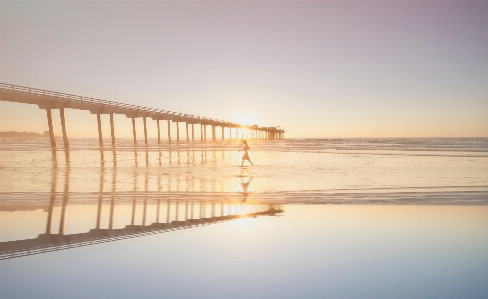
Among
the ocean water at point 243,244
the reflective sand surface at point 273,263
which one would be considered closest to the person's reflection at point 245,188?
the ocean water at point 243,244

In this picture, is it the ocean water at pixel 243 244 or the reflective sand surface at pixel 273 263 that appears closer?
the reflective sand surface at pixel 273 263

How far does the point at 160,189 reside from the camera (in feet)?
38.0

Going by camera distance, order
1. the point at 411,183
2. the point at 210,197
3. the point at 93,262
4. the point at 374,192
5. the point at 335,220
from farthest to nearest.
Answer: the point at 411,183 → the point at 374,192 → the point at 210,197 → the point at 335,220 → the point at 93,262

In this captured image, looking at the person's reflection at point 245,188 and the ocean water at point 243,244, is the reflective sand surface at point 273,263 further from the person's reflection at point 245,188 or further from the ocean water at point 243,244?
the person's reflection at point 245,188

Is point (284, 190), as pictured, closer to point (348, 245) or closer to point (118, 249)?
point (348, 245)

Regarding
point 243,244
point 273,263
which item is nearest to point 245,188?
point 243,244

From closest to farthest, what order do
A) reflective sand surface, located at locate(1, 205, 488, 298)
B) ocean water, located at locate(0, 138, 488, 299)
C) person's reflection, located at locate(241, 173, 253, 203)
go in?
1. reflective sand surface, located at locate(1, 205, 488, 298)
2. ocean water, located at locate(0, 138, 488, 299)
3. person's reflection, located at locate(241, 173, 253, 203)

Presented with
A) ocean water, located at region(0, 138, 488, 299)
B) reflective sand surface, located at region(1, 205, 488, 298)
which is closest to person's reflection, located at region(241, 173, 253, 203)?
ocean water, located at region(0, 138, 488, 299)

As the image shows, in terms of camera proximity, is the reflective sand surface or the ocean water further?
the ocean water

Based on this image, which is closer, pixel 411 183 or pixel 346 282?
pixel 346 282

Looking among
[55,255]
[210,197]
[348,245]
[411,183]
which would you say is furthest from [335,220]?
[411,183]

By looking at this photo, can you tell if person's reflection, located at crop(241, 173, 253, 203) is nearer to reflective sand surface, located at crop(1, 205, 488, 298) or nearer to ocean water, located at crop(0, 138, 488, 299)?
ocean water, located at crop(0, 138, 488, 299)

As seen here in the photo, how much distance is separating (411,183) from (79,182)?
11.8 m

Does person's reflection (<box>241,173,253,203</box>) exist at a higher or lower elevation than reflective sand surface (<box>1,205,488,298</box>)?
higher
